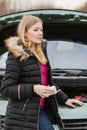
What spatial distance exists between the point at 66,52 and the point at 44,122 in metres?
1.85

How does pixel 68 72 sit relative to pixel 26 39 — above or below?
below

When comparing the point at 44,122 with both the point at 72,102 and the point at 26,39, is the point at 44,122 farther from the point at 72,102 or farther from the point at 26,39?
the point at 26,39

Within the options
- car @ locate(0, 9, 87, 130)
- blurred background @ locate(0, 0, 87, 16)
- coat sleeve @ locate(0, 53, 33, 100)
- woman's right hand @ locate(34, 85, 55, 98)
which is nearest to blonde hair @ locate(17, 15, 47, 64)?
coat sleeve @ locate(0, 53, 33, 100)

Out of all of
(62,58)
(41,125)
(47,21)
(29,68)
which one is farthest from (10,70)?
(47,21)

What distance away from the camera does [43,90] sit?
432 cm

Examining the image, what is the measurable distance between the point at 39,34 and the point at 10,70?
37 centimetres

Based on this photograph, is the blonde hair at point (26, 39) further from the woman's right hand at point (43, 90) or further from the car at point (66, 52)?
the car at point (66, 52)

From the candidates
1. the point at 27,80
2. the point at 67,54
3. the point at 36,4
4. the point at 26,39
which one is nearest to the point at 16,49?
the point at 26,39

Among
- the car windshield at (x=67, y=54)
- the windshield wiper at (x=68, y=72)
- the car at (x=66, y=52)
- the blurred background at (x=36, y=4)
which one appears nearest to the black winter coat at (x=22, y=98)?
the car at (x=66, y=52)

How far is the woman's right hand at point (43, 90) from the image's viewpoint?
4309mm

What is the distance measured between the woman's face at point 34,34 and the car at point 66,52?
797 millimetres

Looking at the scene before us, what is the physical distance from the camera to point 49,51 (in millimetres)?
6344

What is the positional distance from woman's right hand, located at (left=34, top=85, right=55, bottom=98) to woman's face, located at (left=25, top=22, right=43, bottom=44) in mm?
402

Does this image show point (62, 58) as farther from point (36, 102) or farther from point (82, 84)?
point (36, 102)
